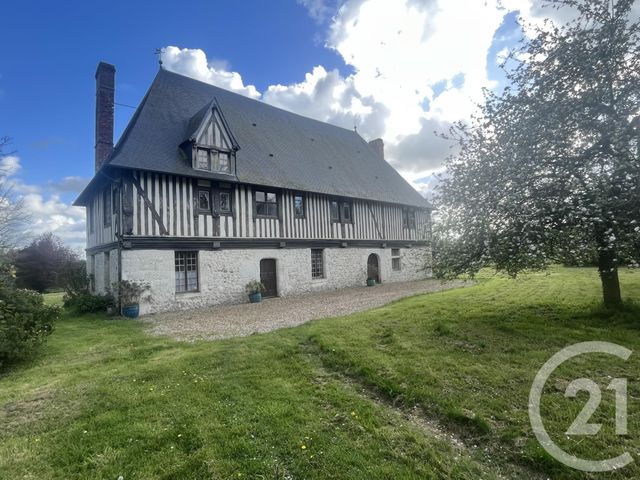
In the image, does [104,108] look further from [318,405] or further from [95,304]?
[318,405]

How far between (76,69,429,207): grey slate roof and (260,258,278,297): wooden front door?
3.14 metres

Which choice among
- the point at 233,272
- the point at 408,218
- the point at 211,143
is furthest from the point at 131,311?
the point at 408,218

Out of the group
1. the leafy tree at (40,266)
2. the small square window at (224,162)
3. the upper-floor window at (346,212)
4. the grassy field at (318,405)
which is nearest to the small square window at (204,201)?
the small square window at (224,162)

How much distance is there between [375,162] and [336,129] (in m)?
3.30

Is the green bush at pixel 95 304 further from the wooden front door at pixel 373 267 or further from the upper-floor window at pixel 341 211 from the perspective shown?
the wooden front door at pixel 373 267

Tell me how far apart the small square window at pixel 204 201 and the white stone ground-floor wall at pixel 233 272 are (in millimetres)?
1471

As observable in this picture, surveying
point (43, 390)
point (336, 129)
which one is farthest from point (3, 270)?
point (336, 129)

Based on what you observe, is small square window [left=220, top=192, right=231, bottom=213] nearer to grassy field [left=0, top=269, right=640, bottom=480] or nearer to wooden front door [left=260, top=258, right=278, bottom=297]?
wooden front door [left=260, top=258, right=278, bottom=297]

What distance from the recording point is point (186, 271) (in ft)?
36.3

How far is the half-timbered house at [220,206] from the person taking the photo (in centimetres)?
1030

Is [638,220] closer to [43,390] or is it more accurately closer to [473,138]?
[473,138]

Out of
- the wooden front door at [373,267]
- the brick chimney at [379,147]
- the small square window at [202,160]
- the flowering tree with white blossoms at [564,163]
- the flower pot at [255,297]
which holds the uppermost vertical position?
the brick chimney at [379,147]

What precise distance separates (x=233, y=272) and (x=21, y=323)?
6.68 metres

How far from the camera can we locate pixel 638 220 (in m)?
4.96
